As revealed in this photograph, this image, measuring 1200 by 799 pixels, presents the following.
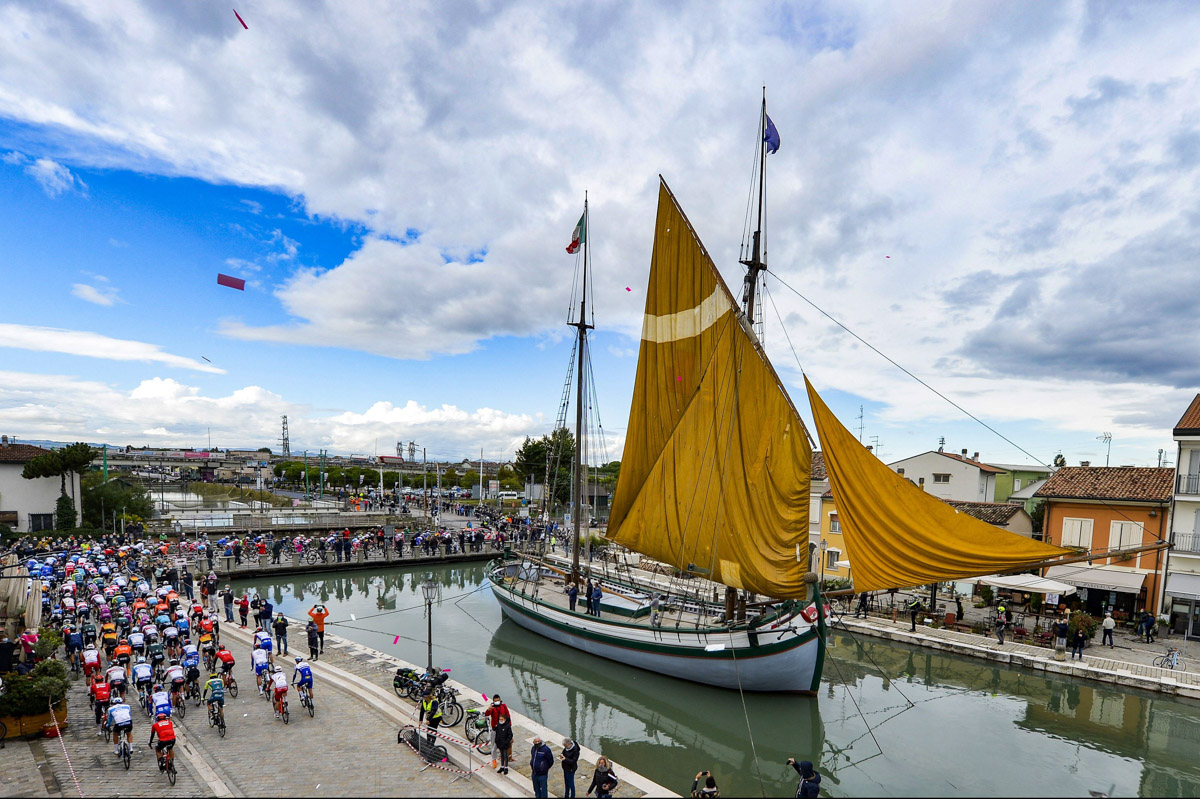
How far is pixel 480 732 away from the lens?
Result: 12.4m

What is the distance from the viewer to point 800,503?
1686 centimetres

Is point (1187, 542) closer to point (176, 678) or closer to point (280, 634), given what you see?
point (280, 634)

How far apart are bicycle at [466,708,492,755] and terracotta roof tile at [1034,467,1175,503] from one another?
27212 mm

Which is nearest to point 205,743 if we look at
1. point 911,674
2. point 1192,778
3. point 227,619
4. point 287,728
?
point 287,728

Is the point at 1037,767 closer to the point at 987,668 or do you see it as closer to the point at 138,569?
the point at 987,668

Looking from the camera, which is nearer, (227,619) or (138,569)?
(227,619)

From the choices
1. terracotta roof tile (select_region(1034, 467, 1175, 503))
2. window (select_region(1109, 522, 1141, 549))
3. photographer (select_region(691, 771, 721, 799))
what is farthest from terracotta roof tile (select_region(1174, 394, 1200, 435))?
photographer (select_region(691, 771, 721, 799))

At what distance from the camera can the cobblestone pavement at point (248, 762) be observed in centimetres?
1030

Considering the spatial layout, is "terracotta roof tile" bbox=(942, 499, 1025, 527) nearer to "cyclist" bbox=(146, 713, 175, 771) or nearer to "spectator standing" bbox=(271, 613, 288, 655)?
"spectator standing" bbox=(271, 613, 288, 655)

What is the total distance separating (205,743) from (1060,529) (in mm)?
32627

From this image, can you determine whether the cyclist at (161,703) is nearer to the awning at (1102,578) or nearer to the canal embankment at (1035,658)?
the canal embankment at (1035,658)

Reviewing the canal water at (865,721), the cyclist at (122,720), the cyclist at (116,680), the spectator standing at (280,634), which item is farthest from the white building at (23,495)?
the cyclist at (122,720)

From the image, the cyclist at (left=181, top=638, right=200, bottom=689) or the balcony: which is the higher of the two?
the balcony

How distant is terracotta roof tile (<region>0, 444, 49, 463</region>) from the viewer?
3969 cm
